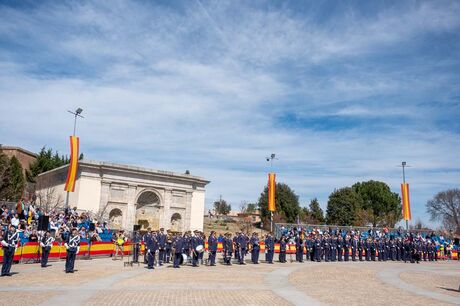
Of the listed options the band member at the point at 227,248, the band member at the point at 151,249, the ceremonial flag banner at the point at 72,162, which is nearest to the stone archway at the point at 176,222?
the ceremonial flag banner at the point at 72,162

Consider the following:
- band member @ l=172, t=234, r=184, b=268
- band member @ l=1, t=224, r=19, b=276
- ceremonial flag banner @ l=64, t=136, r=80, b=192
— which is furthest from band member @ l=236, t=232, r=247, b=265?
ceremonial flag banner @ l=64, t=136, r=80, b=192

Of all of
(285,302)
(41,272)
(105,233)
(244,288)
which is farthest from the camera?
(105,233)

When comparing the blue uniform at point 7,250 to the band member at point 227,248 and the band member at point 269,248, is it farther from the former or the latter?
the band member at point 269,248

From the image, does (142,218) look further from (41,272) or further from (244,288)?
(244,288)

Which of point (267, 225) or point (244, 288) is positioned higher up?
point (267, 225)

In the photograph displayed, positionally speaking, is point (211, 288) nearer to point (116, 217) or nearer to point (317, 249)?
point (317, 249)

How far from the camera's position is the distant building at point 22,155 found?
6303cm

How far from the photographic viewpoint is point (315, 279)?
57.7 ft

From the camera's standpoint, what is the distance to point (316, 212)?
72.6m

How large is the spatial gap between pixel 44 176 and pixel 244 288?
165 feet

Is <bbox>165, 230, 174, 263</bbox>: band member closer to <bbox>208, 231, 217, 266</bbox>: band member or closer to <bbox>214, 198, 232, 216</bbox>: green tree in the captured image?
<bbox>208, 231, 217, 266</bbox>: band member

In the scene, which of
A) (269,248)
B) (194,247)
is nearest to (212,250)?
(194,247)

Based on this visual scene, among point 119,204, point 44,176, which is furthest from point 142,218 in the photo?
point 44,176

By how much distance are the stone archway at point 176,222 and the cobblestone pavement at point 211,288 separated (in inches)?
1101
